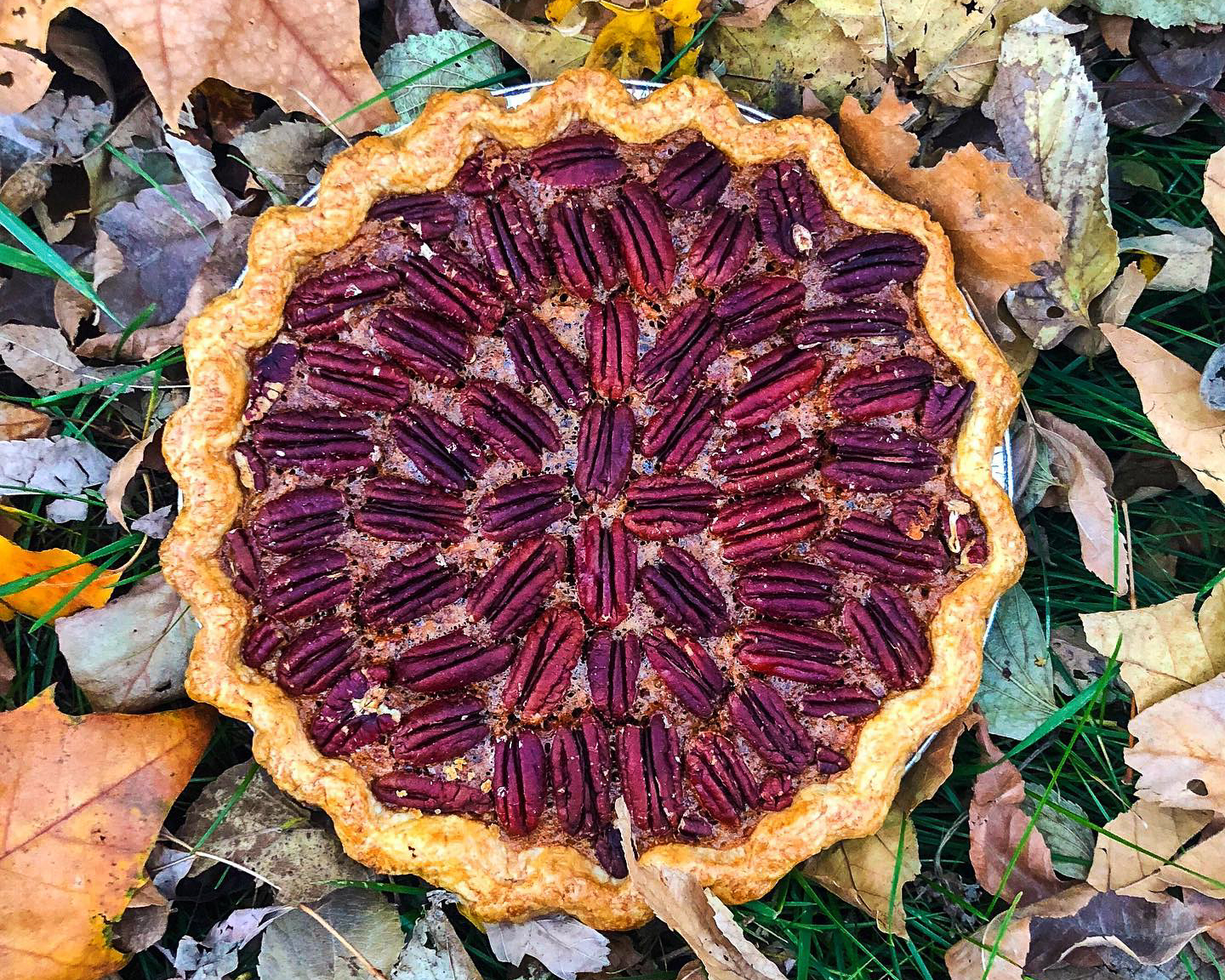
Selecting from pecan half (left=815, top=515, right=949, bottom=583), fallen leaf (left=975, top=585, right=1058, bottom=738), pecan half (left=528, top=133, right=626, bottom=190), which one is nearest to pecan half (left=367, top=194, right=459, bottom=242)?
pecan half (left=528, top=133, right=626, bottom=190)

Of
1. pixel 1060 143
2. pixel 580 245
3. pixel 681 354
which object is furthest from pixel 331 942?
pixel 1060 143

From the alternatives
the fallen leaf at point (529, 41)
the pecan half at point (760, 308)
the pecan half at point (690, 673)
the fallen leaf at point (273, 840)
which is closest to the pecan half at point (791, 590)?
the pecan half at point (690, 673)

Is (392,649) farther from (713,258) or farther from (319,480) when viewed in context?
(713,258)

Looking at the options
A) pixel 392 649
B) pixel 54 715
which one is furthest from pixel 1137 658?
pixel 54 715

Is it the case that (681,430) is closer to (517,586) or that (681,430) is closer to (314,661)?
(517,586)

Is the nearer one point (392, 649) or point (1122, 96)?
point (392, 649)

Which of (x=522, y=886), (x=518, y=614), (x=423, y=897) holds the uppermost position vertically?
(x=518, y=614)

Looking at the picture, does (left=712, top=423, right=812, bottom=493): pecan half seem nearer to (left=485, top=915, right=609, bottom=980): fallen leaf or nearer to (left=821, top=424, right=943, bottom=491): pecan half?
(left=821, top=424, right=943, bottom=491): pecan half
